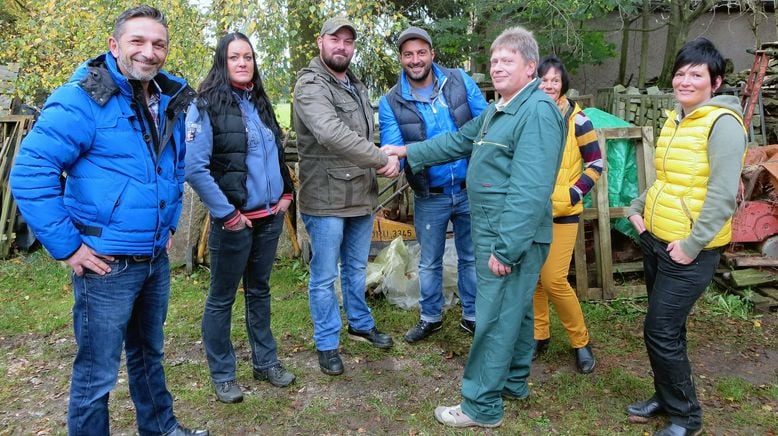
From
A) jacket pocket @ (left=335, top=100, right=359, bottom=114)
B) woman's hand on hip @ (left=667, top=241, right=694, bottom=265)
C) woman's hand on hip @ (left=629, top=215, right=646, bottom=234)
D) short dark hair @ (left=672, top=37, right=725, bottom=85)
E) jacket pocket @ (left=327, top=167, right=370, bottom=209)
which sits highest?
short dark hair @ (left=672, top=37, right=725, bottom=85)

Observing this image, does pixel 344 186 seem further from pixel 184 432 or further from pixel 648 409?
pixel 648 409

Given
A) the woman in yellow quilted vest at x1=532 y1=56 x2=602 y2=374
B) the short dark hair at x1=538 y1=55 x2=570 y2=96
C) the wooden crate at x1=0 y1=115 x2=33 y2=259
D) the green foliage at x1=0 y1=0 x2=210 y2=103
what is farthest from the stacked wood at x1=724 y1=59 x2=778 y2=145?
the wooden crate at x1=0 y1=115 x2=33 y2=259

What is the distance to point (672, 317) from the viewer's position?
2.87 meters

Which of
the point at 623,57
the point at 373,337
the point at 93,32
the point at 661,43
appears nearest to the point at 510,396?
the point at 373,337

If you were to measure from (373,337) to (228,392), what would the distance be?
1140 millimetres

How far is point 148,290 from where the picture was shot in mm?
2676

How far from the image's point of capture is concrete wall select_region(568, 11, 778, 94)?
1159 cm

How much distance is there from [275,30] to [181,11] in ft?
3.90

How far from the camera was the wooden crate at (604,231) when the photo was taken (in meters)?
4.83

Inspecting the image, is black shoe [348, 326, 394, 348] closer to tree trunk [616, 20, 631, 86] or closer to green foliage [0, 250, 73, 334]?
green foliage [0, 250, 73, 334]

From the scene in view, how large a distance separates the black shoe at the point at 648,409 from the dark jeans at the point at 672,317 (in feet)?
0.34

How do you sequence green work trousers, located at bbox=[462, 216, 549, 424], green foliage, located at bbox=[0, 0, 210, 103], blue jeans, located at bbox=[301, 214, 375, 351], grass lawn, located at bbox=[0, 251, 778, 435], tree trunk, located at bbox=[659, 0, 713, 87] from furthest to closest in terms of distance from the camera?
tree trunk, located at bbox=[659, 0, 713, 87]
green foliage, located at bbox=[0, 0, 210, 103]
blue jeans, located at bbox=[301, 214, 375, 351]
grass lawn, located at bbox=[0, 251, 778, 435]
green work trousers, located at bbox=[462, 216, 549, 424]

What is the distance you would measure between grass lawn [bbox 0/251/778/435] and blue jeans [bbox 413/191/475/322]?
→ 24 centimetres

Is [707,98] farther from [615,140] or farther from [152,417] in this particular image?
[152,417]
